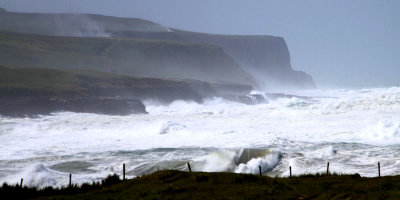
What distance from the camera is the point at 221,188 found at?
12984 mm

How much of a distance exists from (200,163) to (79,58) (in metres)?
123

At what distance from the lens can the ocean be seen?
77.7 feet

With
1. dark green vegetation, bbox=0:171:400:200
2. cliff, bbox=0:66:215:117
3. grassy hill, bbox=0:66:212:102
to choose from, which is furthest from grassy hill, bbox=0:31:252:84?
dark green vegetation, bbox=0:171:400:200

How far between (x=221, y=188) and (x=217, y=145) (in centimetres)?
1954

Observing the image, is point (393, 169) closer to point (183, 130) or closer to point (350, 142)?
point (350, 142)

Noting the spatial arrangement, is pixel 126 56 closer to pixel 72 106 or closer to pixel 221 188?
pixel 72 106

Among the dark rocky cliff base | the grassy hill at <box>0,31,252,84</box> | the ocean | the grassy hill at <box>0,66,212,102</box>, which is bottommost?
the ocean

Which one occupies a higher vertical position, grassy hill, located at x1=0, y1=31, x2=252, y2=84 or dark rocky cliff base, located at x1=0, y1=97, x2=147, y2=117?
grassy hill, located at x1=0, y1=31, x2=252, y2=84

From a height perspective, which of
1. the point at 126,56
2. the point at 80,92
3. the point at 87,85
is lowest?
the point at 80,92

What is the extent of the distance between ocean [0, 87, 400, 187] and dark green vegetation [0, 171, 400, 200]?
7.23 m

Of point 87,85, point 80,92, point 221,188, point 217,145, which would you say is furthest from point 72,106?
point 221,188

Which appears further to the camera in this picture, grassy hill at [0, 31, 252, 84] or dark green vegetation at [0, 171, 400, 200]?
grassy hill at [0, 31, 252, 84]

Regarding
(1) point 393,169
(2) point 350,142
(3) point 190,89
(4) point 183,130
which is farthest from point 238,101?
(1) point 393,169

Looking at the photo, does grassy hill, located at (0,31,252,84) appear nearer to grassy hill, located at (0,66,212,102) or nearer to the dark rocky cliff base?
grassy hill, located at (0,66,212,102)
